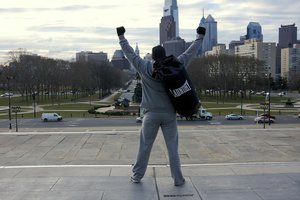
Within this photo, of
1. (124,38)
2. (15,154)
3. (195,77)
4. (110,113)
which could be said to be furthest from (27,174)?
(195,77)

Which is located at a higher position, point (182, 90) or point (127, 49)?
point (127, 49)

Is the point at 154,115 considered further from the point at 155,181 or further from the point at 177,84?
the point at 155,181

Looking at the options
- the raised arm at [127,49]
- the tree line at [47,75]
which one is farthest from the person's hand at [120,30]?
the tree line at [47,75]

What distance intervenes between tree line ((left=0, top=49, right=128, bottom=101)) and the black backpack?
71.7 metres

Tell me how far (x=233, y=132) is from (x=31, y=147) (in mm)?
7774

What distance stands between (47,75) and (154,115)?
8631 cm

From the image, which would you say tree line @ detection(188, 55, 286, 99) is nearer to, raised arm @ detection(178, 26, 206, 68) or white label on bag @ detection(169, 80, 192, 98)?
raised arm @ detection(178, 26, 206, 68)

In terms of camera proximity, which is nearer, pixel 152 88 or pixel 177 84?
pixel 177 84

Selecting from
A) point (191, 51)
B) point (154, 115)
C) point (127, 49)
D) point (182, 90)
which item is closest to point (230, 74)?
point (191, 51)

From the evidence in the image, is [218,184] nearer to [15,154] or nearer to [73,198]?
[73,198]

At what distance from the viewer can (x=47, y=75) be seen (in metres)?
89.1

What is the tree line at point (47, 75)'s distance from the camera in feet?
278

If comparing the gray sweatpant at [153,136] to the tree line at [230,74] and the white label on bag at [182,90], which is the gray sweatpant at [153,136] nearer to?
the white label on bag at [182,90]

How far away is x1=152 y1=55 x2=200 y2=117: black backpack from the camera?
17.5 feet
